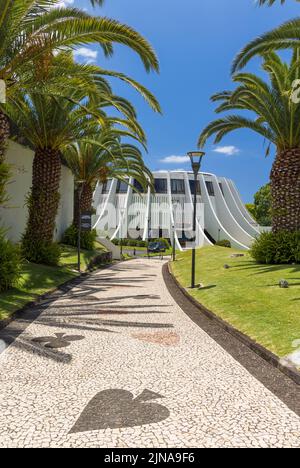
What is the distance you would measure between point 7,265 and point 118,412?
6594 mm

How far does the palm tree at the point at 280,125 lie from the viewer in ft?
49.6

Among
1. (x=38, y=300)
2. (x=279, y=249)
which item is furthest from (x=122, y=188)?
(x=38, y=300)

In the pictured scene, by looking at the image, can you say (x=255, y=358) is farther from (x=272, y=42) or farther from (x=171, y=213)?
(x=171, y=213)

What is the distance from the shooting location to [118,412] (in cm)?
351

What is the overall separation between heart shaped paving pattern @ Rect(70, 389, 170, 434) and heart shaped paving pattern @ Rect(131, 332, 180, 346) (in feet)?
6.59

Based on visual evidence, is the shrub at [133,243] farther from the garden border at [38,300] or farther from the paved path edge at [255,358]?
the paved path edge at [255,358]

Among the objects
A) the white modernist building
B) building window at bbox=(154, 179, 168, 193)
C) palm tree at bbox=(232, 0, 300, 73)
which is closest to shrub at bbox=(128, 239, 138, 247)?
the white modernist building

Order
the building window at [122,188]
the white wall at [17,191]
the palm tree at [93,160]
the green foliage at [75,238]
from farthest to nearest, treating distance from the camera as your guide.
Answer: the building window at [122,188] → the green foliage at [75,238] → the palm tree at [93,160] → the white wall at [17,191]

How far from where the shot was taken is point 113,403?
3.72 metres

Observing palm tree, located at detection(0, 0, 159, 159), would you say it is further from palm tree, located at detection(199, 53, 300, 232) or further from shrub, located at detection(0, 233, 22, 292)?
palm tree, located at detection(199, 53, 300, 232)

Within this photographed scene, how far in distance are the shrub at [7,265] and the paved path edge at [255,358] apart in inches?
176

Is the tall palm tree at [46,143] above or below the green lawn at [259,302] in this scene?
above

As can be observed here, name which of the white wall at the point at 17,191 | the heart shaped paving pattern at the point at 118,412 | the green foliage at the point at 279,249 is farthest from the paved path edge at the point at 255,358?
the white wall at the point at 17,191

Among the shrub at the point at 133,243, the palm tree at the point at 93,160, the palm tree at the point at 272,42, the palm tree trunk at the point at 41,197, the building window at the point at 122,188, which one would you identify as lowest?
the shrub at the point at 133,243
